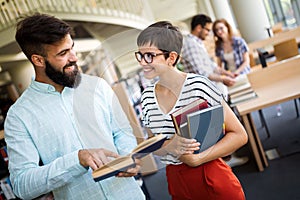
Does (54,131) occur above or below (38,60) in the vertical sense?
below

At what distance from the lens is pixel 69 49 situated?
0.77 m

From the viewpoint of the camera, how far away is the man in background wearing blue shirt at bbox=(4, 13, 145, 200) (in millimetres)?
735

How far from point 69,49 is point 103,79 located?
27cm

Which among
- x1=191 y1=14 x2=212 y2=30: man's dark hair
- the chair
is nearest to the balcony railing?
the chair

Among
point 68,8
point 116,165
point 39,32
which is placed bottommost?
point 116,165

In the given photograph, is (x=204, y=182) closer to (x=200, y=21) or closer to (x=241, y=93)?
(x=241, y=93)

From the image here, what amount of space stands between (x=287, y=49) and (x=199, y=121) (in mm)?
3063

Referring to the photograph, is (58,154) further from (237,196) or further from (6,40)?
(6,40)

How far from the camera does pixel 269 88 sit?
226 cm

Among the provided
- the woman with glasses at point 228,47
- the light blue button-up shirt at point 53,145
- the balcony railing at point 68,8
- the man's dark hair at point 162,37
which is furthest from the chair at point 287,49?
the man's dark hair at point 162,37

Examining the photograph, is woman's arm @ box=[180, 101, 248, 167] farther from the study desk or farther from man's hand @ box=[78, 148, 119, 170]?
the study desk

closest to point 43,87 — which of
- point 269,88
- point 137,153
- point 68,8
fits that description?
point 137,153

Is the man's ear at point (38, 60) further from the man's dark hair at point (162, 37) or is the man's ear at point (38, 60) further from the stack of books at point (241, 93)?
the stack of books at point (241, 93)

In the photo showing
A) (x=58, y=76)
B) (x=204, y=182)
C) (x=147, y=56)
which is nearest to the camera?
(x=147, y=56)
